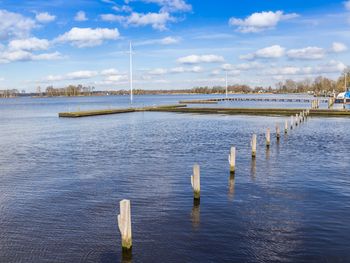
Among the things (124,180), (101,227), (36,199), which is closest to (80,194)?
(36,199)

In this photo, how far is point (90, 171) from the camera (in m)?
28.0

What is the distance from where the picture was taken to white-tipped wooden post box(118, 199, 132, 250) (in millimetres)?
13000

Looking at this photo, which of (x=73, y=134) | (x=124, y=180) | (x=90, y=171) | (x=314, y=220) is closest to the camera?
(x=314, y=220)

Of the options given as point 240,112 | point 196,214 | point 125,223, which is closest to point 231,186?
point 196,214

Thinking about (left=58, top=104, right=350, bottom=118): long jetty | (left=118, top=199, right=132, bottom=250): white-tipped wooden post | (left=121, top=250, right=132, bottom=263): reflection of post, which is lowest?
(left=121, top=250, right=132, bottom=263): reflection of post

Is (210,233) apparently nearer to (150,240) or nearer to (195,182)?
(150,240)

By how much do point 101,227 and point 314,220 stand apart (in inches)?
377

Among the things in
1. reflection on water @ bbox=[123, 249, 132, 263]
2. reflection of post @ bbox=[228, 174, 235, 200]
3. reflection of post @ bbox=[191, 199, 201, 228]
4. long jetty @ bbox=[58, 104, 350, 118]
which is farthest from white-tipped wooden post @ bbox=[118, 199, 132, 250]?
long jetty @ bbox=[58, 104, 350, 118]

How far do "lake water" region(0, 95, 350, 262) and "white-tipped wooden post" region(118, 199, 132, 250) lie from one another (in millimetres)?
540

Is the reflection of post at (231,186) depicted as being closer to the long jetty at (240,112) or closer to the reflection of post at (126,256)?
the reflection of post at (126,256)

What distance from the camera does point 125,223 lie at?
13391mm

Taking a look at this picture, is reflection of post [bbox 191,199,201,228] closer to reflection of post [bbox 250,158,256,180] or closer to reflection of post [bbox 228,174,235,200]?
reflection of post [bbox 228,174,235,200]

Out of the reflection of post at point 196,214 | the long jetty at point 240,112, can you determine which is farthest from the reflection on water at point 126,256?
the long jetty at point 240,112

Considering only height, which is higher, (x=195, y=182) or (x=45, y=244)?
(x=195, y=182)
